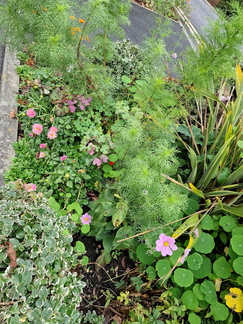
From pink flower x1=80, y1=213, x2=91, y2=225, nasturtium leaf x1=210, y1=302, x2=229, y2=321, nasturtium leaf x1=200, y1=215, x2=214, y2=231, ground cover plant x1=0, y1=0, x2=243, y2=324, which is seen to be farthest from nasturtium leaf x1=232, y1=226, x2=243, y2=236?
pink flower x1=80, y1=213, x2=91, y2=225

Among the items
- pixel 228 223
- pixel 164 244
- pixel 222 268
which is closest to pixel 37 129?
pixel 164 244

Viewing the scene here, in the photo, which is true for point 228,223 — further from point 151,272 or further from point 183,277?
point 151,272

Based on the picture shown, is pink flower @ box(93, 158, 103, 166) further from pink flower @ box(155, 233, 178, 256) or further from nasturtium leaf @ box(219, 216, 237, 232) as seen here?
nasturtium leaf @ box(219, 216, 237, 232)

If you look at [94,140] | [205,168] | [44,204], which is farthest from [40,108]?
[205,168]

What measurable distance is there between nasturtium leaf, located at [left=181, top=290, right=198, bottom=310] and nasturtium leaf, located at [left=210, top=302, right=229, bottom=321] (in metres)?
0.12

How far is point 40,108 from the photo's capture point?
257cm

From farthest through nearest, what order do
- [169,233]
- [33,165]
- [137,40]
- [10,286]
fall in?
[137,40], [33,165], [169,233], [10,286]

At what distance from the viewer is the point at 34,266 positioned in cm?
129

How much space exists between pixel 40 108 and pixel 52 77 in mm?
459

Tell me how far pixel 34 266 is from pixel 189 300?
3.80ft

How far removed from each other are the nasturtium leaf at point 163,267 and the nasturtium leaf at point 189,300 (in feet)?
0.71

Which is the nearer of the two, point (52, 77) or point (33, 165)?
point (33, 165)

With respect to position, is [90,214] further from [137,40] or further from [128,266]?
[137,40]

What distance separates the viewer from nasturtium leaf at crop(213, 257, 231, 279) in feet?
6.10
